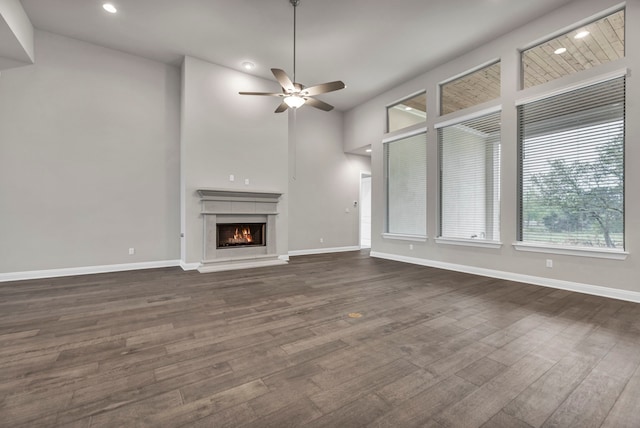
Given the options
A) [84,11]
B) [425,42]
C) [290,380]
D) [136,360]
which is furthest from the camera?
[425,42]

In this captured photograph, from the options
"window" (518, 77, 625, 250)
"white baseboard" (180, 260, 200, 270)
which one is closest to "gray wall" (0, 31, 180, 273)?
"white baseboard" (180, 260, 200, 270)

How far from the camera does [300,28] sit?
425 cm

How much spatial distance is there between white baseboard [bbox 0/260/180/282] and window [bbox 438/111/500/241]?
5329 millimetres

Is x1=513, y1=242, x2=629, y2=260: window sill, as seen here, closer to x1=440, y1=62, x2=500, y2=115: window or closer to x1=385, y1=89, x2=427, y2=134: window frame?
x1=440, y1=62, x2=500, y2=115: window

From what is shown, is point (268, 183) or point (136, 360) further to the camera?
point (268, 183)

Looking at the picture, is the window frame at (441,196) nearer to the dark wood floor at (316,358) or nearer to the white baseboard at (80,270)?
the dark wood floor at (316,358)

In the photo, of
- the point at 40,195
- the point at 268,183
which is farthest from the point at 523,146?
the point at 40,195

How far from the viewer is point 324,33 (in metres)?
4.36

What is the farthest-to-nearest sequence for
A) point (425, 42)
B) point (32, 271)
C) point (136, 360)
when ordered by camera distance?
point (425, 42)
point (32, 271)
point (136, 360)

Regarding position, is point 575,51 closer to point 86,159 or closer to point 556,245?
point 556,245

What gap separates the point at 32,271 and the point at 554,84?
8.16 metres

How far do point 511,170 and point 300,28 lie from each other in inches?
154

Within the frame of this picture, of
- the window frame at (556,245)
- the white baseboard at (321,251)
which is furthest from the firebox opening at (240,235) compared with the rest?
the window frame at (556,245)

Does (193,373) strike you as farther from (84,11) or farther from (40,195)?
(84,11)
